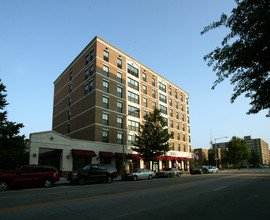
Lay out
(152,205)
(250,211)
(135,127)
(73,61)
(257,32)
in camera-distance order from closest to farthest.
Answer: (257,32) → (250,211) → (152,205) → (135,127) → (73,61)

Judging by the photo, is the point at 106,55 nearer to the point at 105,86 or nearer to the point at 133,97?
the point at 105,86

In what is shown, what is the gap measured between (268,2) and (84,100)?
1195 inches

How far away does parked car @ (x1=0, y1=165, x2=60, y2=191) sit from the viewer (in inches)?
548

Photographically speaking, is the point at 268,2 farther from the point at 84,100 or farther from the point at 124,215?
the point at 84,100

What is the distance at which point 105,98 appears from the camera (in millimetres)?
32219

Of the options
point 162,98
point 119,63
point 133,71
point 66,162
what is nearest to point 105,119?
point 66,162

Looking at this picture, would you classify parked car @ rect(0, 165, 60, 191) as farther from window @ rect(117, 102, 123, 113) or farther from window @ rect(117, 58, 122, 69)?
window @ rect(117, 58, 122, 69)

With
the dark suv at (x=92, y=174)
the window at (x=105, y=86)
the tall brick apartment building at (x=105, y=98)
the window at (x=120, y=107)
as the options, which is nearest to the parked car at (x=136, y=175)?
the dark suv at (x=92, y=174)

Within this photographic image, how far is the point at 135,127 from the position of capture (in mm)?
36469

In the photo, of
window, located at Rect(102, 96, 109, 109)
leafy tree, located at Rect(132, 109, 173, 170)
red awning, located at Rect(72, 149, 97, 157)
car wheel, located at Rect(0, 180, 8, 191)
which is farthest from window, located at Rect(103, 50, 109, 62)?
car wheel, located at Rect(0, 180, 8, 191)

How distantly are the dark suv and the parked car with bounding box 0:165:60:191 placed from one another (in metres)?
2.12

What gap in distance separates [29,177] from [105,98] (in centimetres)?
1887

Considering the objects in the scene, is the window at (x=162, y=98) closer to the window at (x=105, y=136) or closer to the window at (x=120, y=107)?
the window at (x=120, y=107)

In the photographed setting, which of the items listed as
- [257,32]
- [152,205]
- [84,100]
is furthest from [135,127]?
[257,32]
